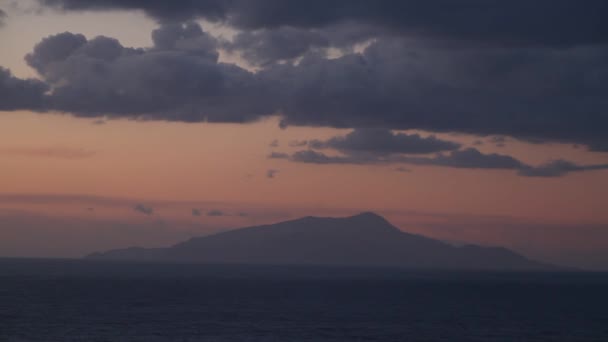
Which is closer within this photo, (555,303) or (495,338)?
(495,338)

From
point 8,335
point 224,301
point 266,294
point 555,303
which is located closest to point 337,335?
point 8,335

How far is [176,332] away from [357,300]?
57.1 m

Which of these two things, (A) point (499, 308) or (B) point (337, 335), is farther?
(A) point (499, 308)

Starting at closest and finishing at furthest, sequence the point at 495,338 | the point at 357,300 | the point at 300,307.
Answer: the point at 495,338 < the point at 300,307 < the point at 357,300

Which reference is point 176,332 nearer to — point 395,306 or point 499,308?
point 395,306

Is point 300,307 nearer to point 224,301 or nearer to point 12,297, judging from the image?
point 224,301

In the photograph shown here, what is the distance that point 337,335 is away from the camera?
77938mm

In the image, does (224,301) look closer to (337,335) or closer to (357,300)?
(357,300)

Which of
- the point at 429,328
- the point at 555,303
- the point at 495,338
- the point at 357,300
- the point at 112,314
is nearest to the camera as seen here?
the point at 495,338

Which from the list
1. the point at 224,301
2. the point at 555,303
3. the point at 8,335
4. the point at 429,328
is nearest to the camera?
the point at 8,335

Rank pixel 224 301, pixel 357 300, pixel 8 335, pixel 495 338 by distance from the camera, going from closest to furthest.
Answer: pixel 8 335 → pixel 495 338 → pixel 224 301 → pixel 357 300

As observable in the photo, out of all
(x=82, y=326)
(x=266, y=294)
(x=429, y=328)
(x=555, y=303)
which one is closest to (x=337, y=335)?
(x=429, y=328)

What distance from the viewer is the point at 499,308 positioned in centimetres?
12038

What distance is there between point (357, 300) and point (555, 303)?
40072mm
